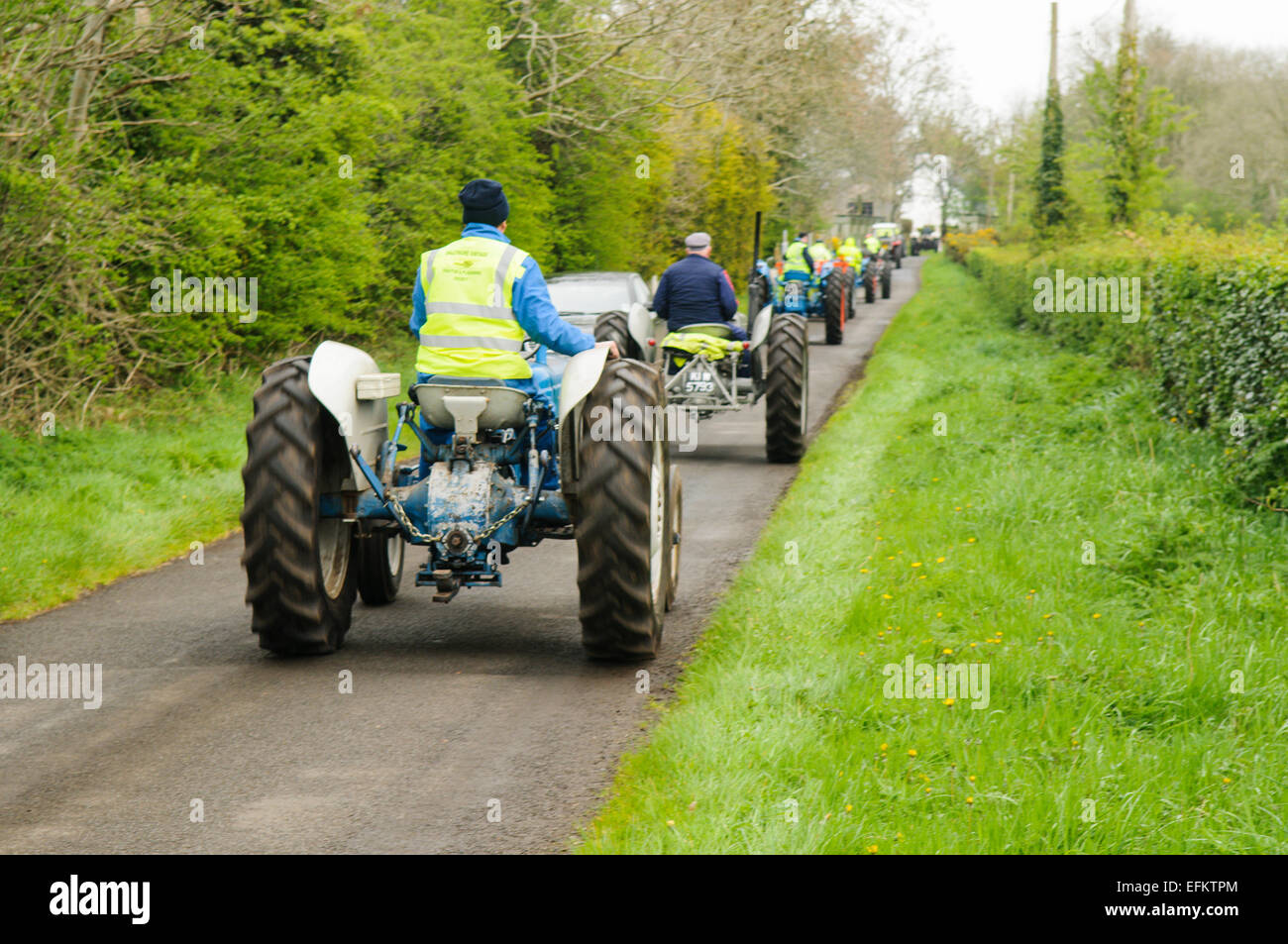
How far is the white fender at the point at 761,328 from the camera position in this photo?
45.0ft

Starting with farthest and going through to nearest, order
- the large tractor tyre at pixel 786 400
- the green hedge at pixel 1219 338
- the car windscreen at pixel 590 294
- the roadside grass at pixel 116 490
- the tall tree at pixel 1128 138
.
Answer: the tall tree at pixel 1128 138 < the car windscreen at pixel 590 294 < the large tractor tyre at pixel 786 400 < the green hedge at pixel 1219 338 < the roadside grass at pixel 116 490

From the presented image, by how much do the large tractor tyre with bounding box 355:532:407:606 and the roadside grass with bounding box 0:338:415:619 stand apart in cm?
178

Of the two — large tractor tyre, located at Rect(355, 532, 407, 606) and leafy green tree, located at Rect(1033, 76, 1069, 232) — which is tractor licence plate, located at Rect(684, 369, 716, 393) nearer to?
large tractor tyre, located at Rect(355, 532, 407, 606)

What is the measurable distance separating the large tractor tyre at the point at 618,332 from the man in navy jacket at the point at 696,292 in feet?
1.29

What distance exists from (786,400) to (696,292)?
135 centimetres

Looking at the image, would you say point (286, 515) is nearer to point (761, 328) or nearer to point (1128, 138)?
point (761, 328)

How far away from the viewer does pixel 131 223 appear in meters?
11.8

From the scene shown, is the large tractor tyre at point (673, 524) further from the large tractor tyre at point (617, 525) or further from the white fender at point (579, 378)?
the white fender at point (579, 378)

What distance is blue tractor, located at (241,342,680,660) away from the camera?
6477 millimetres

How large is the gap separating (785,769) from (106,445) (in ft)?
26.6

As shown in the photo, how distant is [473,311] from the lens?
6738 mm

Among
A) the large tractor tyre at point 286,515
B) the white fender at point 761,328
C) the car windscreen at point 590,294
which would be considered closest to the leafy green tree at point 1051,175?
the car windscreen at point 590,294

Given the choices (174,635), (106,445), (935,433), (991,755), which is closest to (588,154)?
(935,433)

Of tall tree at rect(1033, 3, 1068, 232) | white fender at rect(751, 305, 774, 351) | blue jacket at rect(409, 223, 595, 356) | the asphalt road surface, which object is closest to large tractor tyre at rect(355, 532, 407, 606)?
the asphalt road surface
